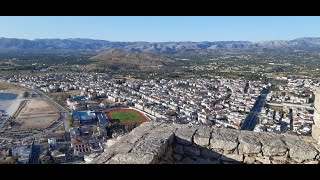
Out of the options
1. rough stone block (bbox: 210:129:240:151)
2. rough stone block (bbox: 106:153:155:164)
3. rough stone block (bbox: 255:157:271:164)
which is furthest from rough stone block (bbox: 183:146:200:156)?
rough stone block (bbox: 106:153:155:164)

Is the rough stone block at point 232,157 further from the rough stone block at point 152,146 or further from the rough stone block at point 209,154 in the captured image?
the rough stone block at point 152,146

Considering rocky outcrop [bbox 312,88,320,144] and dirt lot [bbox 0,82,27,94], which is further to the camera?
dirt lot [bbox 0,82,27,94]

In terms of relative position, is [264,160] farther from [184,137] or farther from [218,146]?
[184,137]

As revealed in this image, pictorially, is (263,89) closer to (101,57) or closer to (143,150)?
(143,150)

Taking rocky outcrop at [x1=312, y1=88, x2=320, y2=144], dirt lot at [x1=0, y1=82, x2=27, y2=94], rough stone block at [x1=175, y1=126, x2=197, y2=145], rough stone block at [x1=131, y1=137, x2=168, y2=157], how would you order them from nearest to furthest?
1. rough stone block at [x1=131, y1=137, x2=168, y2=157]
2. rocky outcrop at [x1=312, y1=88, x2=320, y2=144]
3. rough stone block at [x1=175, y1=126, x2=197, y2=145]
4. dirt lot at [x1=0, y1=82, x2=27, y2=94]

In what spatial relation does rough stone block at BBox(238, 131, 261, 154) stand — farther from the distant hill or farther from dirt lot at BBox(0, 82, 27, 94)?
the distant hill
